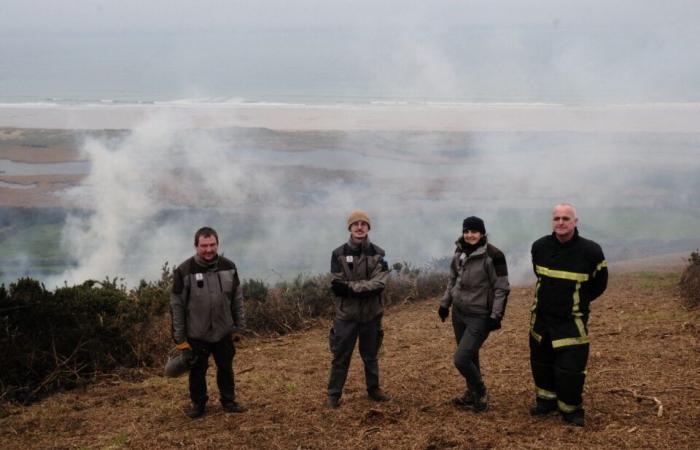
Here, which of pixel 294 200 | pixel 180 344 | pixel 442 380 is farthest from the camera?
pixel 294 200

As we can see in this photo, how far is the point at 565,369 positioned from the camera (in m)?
6.02

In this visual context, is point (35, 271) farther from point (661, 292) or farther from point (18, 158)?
point (661, 292)

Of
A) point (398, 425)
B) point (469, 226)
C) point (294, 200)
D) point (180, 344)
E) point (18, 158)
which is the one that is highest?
point (18, 158)

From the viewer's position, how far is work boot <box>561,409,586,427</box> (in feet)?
19.9

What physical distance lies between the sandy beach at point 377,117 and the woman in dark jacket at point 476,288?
Result: 3254 centimetres

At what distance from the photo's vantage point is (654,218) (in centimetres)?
2448

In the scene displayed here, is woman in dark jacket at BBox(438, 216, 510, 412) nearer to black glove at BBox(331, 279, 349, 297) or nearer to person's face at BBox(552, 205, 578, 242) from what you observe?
person's face at BBox(552, 205, 578, 242)

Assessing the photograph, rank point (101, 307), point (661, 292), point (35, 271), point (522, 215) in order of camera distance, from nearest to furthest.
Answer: point (101, 307)
point (661, 292)
point (35, 271)
point (522, 215)

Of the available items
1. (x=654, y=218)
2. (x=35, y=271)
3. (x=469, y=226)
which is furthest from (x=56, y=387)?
(x=654, y=218)

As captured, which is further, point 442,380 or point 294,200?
point 294,200

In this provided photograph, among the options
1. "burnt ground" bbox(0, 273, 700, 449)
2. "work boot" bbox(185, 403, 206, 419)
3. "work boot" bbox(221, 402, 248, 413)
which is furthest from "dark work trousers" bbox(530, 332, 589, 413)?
"work boot" bbox(185, 403, 206, 419)

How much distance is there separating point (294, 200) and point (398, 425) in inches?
812

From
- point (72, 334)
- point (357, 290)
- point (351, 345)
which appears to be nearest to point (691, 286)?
point (351, 345)

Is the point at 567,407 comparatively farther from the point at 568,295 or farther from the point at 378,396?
the point at 378,396
